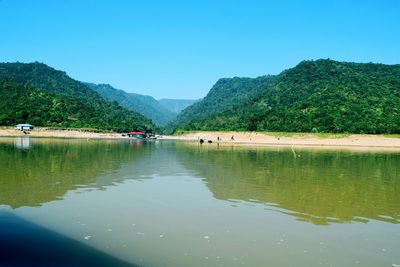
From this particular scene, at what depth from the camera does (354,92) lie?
131500 mm

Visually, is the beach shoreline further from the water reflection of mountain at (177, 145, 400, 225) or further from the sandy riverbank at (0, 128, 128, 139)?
the water reflection of mountain at (177, 145, 400, 225)

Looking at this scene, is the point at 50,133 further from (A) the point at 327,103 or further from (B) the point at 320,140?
(A) the point at 327,103

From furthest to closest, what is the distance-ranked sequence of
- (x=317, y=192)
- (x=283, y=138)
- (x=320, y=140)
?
1. (x=283, y=138)
2. (x=320, y=140)
3. (x=317, y=192)

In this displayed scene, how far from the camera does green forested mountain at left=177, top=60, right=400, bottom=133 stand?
11303cm

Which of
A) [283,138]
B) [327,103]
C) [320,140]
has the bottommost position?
[320,140]

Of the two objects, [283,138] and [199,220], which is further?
[283,138]

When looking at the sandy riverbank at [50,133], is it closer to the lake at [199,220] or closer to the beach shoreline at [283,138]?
the beach shoreline at [283,138]

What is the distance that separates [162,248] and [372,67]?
170 m

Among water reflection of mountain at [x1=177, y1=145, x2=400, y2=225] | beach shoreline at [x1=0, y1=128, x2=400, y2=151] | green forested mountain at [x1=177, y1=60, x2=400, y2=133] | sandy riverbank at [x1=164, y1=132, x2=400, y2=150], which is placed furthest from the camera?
green forested mountain at [x1=177, y1=60, x2=400, y2=133]

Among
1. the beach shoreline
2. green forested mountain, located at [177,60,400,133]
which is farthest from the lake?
green forested mountain, located at [177,60,400,133]

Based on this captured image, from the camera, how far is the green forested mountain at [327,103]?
11303 centimetres

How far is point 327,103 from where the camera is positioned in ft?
423

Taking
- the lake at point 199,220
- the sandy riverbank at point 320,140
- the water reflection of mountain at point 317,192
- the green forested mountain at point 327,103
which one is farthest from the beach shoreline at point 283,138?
the lake at point 199,220

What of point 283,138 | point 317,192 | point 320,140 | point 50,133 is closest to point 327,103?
point 283,138
